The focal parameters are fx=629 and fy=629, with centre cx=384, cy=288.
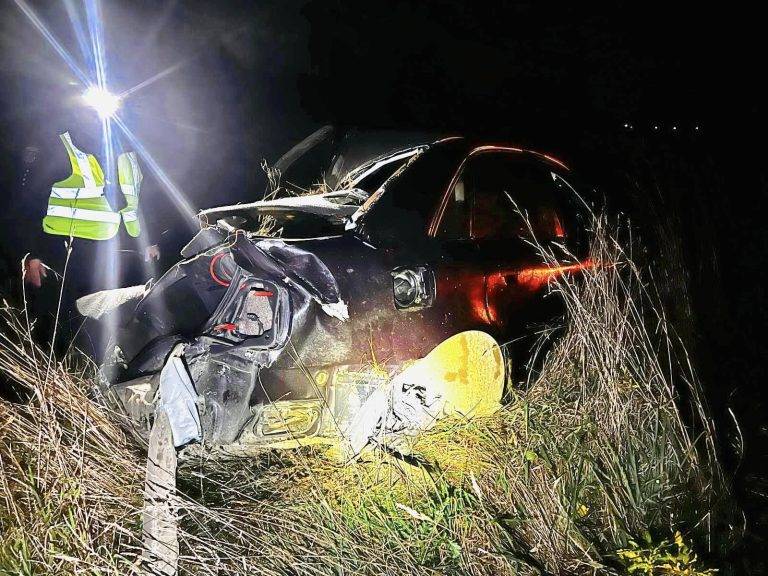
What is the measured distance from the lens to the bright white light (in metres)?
5.24

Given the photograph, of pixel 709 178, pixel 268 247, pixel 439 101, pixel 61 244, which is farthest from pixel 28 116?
pixel 439 101

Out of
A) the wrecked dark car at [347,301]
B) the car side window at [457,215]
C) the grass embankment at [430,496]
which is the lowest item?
the grass embankment at [430,496]

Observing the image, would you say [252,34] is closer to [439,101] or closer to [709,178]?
[439,101]

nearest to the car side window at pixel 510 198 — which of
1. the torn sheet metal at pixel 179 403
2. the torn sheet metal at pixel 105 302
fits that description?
the torn sheet metal at pixel 179 403

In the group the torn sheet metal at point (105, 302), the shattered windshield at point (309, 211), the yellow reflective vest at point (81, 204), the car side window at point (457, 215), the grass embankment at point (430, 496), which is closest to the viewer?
the grass embankment at point (430, 496)

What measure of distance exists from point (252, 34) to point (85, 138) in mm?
6005

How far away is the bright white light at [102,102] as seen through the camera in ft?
17.2

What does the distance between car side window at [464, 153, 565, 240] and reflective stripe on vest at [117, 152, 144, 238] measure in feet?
9.27

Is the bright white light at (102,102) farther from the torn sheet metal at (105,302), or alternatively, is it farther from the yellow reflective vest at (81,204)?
the torn sheet metal at (105,302)

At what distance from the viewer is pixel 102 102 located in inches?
207

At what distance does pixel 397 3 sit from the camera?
10.8m

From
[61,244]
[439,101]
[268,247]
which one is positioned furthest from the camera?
[439,101]

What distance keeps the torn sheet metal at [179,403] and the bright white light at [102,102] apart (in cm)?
340

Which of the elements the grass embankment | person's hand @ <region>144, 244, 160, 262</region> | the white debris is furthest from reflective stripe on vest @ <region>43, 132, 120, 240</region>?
the white debris
